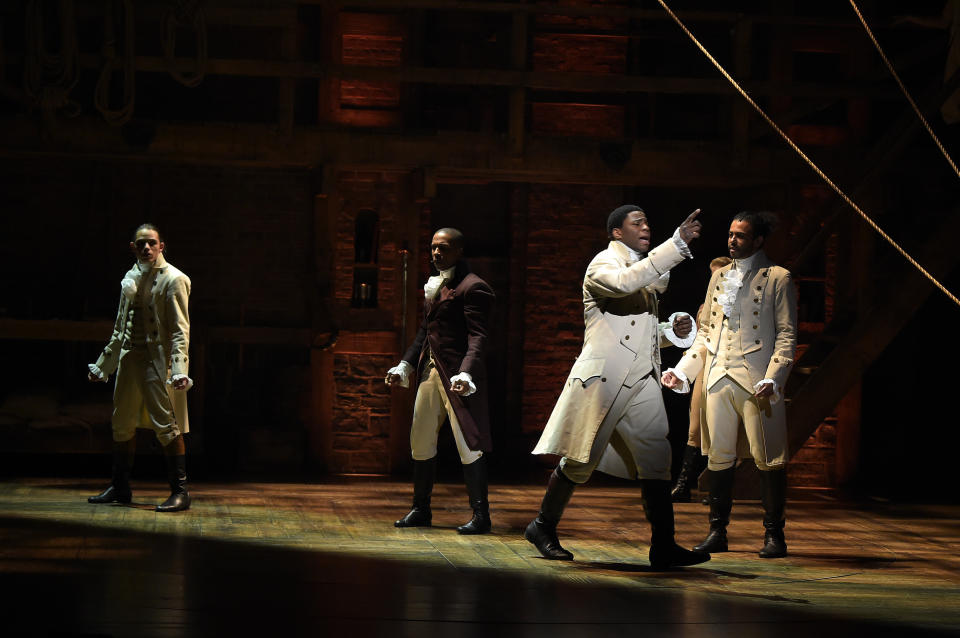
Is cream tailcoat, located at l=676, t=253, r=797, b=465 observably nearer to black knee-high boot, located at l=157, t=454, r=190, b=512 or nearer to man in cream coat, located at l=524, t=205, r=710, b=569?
man in cream coat, located at l=524, t=205, r=710, b=569

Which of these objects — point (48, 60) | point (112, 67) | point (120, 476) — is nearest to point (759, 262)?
point (120, 476)

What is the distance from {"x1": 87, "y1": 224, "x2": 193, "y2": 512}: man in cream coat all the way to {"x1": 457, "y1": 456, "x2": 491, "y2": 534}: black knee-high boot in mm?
1716

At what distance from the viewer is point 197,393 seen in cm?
964

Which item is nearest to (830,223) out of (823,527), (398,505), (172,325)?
(823,527)

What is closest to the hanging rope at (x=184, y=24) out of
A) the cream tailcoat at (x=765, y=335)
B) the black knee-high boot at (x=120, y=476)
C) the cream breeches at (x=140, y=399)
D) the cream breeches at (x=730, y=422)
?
the cream breeches at (x=140, y=399)

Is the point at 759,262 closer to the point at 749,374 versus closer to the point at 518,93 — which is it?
the point at 749,374

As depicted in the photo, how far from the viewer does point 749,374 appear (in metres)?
6.36

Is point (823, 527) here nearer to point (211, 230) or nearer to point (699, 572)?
point (699, 572)

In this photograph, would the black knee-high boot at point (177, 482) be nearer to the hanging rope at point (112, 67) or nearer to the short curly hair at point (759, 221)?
the hanging rope at point (112, 67)

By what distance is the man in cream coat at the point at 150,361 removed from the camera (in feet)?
24.0

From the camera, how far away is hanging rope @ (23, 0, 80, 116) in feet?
28.0

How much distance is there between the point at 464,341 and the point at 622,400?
1441 millimetres

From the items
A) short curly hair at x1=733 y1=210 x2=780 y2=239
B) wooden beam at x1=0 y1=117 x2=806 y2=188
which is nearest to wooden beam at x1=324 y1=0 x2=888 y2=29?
wooden beam at x1=0 y1=117 x2=806 y2=188

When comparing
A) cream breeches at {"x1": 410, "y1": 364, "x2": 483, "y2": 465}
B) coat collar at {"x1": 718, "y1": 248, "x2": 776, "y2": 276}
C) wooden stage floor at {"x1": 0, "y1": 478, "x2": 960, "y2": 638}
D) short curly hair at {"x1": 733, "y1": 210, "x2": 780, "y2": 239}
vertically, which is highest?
short curly hair at {"x1": 733, "y1": 210, "x2": 780, "y2": 239}
